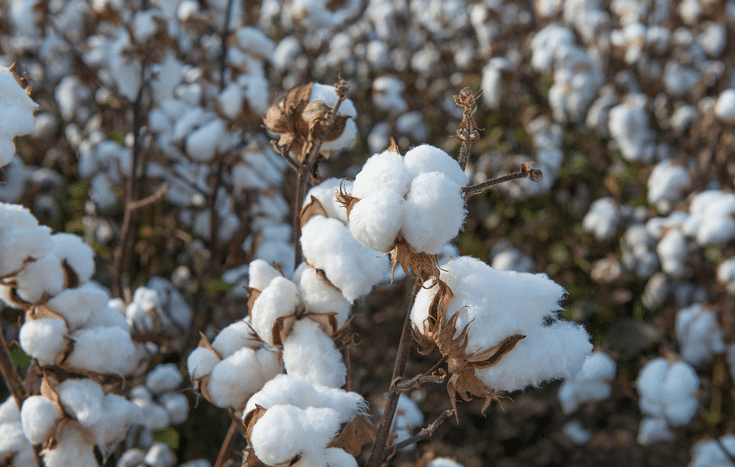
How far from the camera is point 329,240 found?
835 millimetres

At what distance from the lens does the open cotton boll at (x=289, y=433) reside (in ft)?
2.24

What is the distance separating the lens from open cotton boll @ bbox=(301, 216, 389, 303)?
83 centimetres

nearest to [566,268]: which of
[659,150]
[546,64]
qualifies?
[659,150]

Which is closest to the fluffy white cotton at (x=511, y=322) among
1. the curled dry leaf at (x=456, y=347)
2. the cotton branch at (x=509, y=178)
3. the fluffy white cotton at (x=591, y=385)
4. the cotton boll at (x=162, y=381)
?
the curled dry leaf at (x=456, y=347)

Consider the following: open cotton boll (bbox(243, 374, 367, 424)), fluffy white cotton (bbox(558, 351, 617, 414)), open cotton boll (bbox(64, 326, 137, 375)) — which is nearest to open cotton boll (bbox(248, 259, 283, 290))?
open cotton boll (bbox(243, 374, 367, 424))

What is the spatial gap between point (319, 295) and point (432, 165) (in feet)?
0.99

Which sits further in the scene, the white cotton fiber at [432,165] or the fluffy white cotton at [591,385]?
the fluffy white cotton at [591,385]

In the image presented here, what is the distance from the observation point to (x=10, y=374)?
1.03m

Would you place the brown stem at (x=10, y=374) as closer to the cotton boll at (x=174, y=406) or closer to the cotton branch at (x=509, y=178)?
the cotton boll at (x=174, y=406)

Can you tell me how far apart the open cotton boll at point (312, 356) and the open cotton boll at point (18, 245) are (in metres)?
0.42

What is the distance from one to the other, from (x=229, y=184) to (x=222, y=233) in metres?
0.24

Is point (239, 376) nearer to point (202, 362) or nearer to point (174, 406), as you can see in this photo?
point (202, 362)

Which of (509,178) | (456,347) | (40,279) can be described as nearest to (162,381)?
(40,279)

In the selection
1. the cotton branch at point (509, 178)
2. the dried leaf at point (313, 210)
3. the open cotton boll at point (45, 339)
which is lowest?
the open cotton boll at point (45, 339)
